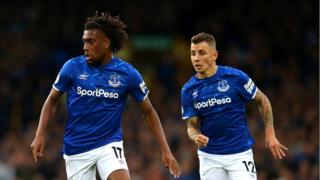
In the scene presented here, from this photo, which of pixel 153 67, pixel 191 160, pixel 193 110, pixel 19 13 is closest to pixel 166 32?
pixel 153 67

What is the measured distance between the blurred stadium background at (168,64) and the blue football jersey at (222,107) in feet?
14.4

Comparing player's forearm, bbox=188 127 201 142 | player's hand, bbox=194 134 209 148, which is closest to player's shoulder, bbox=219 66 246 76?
player's forearm, bbox=188 127 201 142

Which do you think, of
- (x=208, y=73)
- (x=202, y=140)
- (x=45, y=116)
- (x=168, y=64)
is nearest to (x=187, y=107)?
(x=208, y=73)

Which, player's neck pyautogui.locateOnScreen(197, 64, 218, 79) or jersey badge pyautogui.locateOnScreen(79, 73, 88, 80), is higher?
jersey badge pyautogui.locateOnScreen(79, 73, 88, 80)

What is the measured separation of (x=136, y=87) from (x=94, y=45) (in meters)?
0.59

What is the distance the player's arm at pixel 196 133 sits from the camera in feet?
30.6

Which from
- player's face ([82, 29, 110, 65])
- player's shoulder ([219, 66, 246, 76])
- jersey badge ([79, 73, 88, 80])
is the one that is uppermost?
player's face ([82, 29, 110, 65])

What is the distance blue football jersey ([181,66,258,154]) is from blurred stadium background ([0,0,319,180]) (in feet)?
14.4

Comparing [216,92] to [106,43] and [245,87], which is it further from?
[106,43]

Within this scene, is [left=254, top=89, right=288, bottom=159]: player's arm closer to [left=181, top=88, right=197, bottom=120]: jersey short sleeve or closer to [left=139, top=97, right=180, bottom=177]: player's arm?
[left=181, top=88, right=197, bottom=120]: jersey short sleeve

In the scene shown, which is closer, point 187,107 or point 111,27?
point 111,27

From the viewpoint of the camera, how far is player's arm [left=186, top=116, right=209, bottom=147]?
9336 millimetres

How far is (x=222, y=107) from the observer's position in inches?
390

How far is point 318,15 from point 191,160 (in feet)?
18.3
